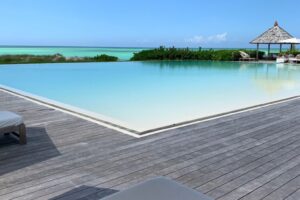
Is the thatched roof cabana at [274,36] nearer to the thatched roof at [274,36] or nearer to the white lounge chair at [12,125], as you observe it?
the thatched roof at [274,36]

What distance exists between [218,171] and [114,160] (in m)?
0.94

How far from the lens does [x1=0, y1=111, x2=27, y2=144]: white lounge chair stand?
3.02 meters

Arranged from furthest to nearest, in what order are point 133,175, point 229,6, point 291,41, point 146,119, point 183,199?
point 229,6 → point 291,41 → point 146,119 → point 133,175 → point 183,199

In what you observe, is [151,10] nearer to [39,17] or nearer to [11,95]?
[39,17]

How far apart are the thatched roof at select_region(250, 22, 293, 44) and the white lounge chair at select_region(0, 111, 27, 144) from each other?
2238 centimetres

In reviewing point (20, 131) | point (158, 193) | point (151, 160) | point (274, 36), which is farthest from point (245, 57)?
point (158, 193)

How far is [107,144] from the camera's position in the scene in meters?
3.29

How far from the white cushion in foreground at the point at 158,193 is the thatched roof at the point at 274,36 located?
23168 millimetres

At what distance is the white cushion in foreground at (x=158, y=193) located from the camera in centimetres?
149

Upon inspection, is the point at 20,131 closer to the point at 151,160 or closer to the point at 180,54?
the point at 151,160

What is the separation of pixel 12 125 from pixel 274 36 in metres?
23.1

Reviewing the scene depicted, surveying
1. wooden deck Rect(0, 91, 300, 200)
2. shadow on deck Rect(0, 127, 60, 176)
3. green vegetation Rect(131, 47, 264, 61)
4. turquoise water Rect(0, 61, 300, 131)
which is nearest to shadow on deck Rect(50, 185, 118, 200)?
wooden deck Rect(0, 91, 300, 200)

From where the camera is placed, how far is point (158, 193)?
154 cm


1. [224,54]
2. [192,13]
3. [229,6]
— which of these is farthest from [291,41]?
[192,13]
